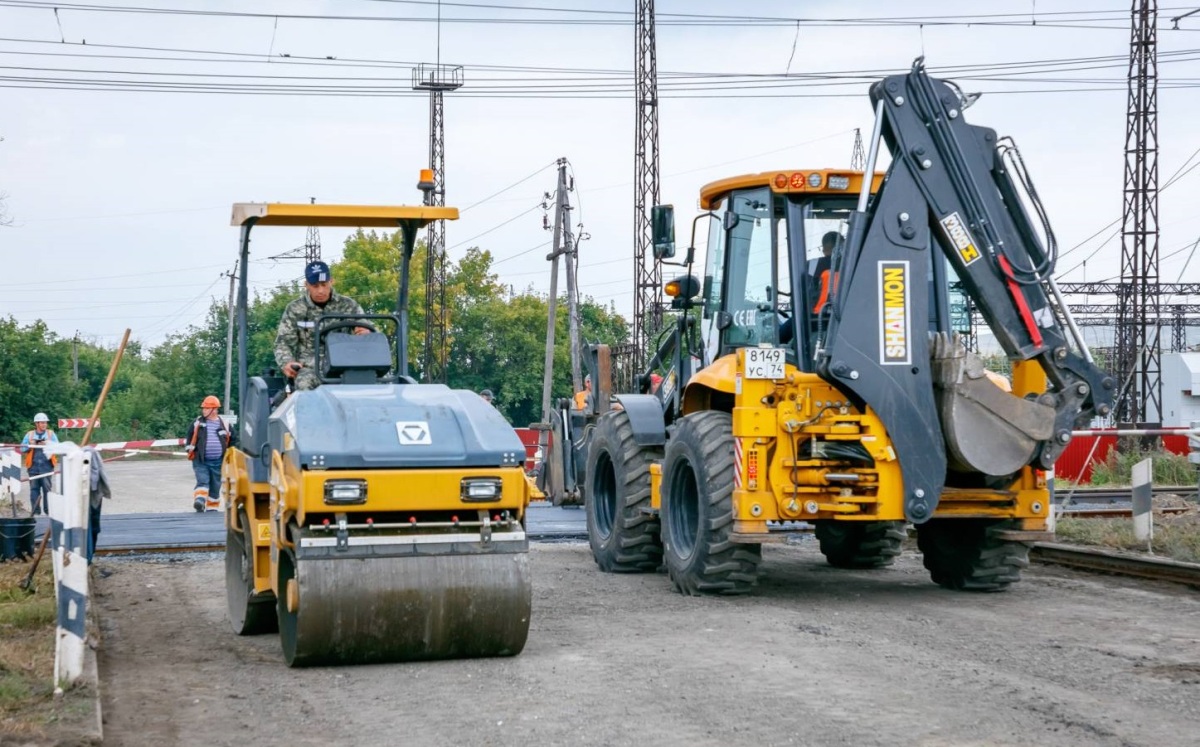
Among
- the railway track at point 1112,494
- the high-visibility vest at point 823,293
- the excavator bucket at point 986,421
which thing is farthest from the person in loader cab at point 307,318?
the railway track at point 1112,494

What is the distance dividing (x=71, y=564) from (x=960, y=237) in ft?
20.2

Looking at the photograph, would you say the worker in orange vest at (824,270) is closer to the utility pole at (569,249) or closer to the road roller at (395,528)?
the road roller at (395,528)

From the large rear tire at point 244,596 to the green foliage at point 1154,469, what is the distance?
17.9m

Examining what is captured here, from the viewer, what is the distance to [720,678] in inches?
294

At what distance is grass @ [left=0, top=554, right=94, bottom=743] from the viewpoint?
235 inches

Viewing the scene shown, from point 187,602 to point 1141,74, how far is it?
2816cm

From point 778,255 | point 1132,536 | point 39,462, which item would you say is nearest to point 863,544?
point 1132,536

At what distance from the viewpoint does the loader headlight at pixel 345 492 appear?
7.42 metres

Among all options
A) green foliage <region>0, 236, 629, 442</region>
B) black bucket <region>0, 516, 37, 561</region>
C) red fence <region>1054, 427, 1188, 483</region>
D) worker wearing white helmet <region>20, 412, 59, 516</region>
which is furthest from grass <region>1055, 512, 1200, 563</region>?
green foliage <region>0, 236, 629, 442</region>

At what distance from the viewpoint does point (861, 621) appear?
376 inches

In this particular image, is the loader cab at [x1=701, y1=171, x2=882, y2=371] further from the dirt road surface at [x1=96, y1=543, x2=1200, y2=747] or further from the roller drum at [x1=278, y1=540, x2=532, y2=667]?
the roller drum at [x1=278, y1=540, x2=532, y2=667]

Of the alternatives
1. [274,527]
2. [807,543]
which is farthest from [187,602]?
[807,543]

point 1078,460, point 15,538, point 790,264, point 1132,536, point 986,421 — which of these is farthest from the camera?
point 1078,460

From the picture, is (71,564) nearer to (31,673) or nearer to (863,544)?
(31,673)
